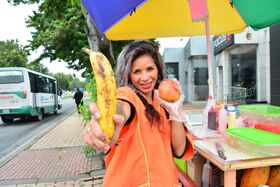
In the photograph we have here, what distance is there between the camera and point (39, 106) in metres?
16.5

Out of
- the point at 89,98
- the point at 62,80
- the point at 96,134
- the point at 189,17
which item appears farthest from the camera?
the point at 62,80

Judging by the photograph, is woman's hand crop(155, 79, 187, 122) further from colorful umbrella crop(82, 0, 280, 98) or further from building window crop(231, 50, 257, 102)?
building window crop(231, 50, 257, 102)

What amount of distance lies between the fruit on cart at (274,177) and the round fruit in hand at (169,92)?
1053mm

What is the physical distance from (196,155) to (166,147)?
0.88 m

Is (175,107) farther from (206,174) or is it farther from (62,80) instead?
(62,80)

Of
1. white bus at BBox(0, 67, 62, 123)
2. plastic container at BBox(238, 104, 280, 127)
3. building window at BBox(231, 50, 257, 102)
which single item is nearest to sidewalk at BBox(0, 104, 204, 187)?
plastic container at BBox(238, 104, 280, 127)

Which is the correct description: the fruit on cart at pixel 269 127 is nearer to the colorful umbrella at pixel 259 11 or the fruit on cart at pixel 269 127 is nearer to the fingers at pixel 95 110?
the colorful umbrella at pixel 259 11

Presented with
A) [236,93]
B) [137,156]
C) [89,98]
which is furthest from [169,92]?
[236,93]

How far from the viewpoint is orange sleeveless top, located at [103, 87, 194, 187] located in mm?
1566

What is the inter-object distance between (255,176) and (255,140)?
1.03 ft

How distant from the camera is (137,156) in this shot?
62.0 inches

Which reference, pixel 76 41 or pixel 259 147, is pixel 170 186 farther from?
pixel 76 41

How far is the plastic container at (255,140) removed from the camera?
1.81m

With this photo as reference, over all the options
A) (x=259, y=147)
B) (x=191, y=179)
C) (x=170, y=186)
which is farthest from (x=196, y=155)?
(x=170, y=186)
